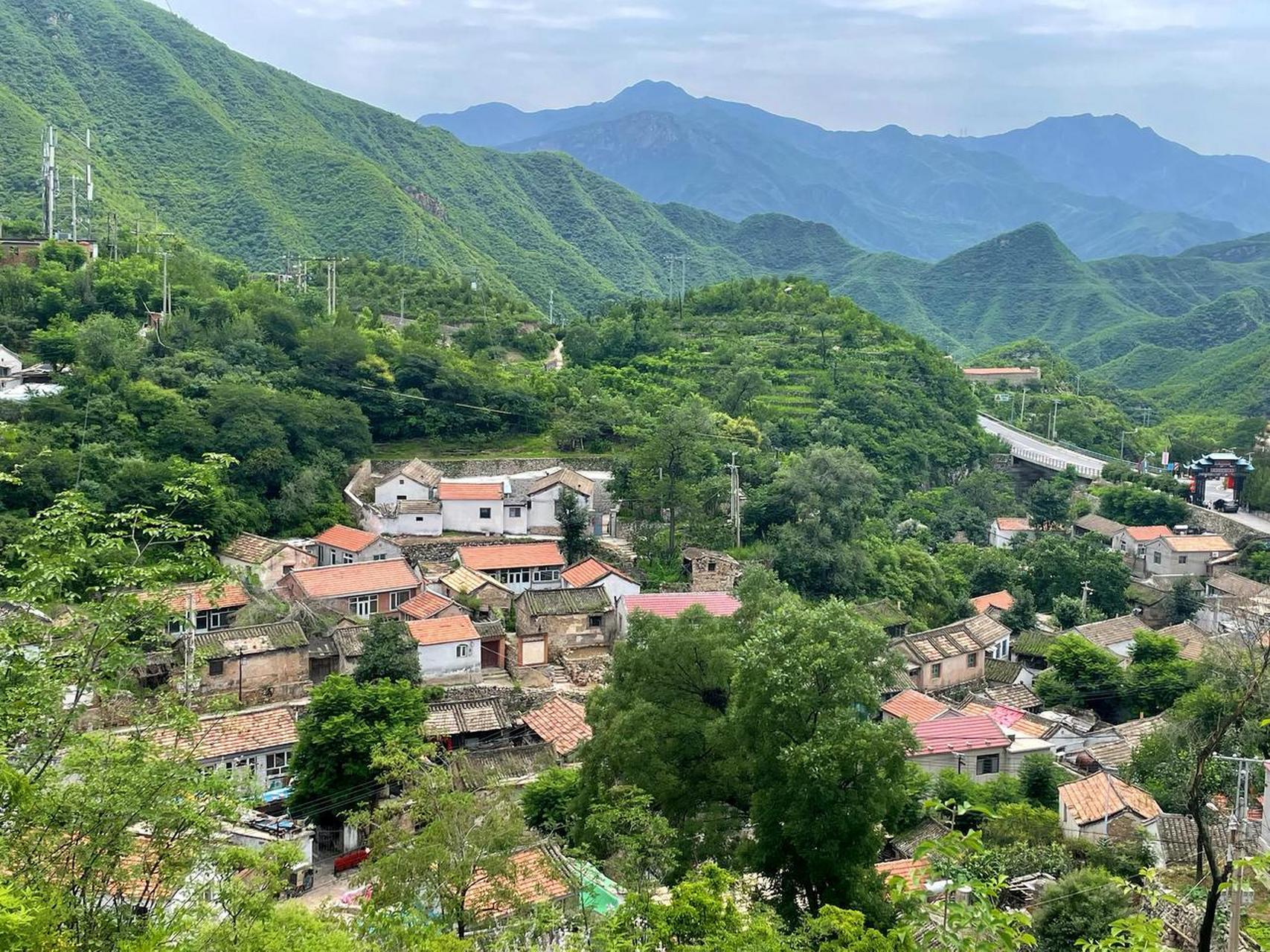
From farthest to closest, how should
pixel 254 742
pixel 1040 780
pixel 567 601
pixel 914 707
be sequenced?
pixel 567 601, pixel 914 707, pixel 254 742, pixel 1040 780

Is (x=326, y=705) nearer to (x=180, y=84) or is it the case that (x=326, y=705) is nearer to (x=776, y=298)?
(x=776, y=298)

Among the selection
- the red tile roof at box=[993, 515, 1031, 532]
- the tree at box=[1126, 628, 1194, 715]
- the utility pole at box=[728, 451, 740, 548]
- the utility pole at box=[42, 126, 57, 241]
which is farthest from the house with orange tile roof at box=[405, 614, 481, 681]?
the utility pole at box=[42, 126, 57, 241]

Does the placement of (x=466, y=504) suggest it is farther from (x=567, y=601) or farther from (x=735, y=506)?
(x=735, y=506)

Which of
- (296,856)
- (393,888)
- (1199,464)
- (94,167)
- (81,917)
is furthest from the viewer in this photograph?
(94,167)

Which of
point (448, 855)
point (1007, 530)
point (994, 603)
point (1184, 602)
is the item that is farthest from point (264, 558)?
point (1007, 530)

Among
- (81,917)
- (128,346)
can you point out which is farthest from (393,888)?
(128,346)

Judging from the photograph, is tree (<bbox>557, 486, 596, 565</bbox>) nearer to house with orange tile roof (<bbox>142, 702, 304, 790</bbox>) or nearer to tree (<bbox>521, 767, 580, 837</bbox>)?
house with orange tile roof (<bbox>142, 702, 304, 790</bbox>)

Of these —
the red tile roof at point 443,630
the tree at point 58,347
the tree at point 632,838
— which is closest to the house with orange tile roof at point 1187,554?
the red tile roof at point 443,630
